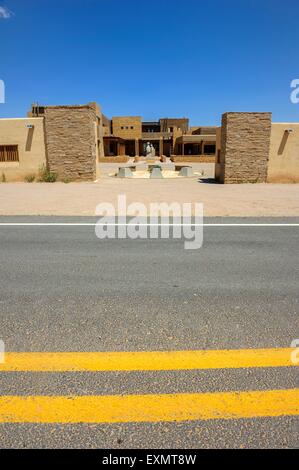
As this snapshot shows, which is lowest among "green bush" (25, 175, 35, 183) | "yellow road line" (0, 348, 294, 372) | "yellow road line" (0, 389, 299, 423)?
"yellow road line" (0, 389, 299, 423)

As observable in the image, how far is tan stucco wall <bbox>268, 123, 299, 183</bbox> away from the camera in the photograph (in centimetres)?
1658

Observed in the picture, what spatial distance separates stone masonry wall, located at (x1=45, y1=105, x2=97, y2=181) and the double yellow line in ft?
52.1

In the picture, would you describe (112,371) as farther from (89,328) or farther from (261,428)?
(261,428)

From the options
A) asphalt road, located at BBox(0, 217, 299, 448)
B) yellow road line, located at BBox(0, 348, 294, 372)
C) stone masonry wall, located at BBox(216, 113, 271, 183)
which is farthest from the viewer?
stone masonry wall, located at BBox(216, 113, 271, 183)

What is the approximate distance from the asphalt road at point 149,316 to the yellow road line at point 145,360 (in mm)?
62

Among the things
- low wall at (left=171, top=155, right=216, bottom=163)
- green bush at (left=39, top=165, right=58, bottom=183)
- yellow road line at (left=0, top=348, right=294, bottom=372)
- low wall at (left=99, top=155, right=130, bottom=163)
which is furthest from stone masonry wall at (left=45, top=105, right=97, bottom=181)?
low wall at (left=171, top=155, right=216, bottom=163)

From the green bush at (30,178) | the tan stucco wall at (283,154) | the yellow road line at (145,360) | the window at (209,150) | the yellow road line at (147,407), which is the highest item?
the window at (209,150)

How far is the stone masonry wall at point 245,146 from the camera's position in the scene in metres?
16.3

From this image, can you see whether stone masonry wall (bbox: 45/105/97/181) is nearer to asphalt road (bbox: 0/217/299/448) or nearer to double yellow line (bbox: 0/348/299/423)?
asphalt road (bbox: 0/217/299/448)

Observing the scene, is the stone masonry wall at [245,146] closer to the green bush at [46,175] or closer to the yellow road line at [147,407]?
the green bush at [46,175]

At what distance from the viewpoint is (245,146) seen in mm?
16625

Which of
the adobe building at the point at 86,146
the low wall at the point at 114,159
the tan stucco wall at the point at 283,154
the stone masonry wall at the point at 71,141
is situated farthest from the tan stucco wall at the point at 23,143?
the low wall at the point at 114,159

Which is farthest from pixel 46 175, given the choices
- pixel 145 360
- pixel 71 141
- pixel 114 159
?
pixel 114 159

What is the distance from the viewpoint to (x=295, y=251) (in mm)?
5008
